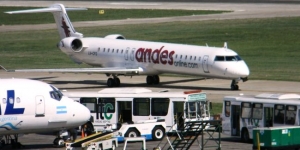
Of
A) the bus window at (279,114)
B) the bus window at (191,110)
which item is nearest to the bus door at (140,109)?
the bus window at (191,110)

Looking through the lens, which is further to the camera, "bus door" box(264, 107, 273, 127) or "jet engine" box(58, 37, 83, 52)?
"jet engine" box(58, 37, 83, 52)

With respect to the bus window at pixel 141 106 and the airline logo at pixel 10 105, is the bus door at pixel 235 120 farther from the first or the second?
the airline logo at pixel 10 105

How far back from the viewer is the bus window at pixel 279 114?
3562 cm

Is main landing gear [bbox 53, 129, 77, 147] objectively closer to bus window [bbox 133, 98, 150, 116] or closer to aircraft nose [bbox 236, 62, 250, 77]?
bus window [bbox 133, 98, 150, 116]

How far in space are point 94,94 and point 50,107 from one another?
587 centimetres

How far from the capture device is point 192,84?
57.8 meters

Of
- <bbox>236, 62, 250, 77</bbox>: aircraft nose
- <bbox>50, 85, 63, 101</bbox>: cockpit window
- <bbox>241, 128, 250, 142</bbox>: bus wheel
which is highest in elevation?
<bbox>236, 62, 250, 77</bbox>: aircraft nose

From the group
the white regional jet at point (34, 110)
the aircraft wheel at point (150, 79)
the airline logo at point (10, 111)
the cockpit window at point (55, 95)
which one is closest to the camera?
the airline logo at point (10, 111)

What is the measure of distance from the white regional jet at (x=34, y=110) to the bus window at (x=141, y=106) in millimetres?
4353

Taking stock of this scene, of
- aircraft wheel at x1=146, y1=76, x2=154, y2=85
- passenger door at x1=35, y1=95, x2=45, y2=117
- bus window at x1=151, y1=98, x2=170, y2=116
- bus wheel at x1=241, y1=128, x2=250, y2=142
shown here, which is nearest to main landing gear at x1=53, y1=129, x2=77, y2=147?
passenger door at x1=35, y1=95, x2=45, y2=117

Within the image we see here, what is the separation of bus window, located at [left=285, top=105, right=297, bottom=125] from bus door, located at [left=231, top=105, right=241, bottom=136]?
270 centimetres

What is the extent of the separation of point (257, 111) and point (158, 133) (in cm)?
407

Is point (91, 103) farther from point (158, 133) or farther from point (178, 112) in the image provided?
point (158, 133)

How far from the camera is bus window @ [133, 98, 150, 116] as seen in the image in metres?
39.0
